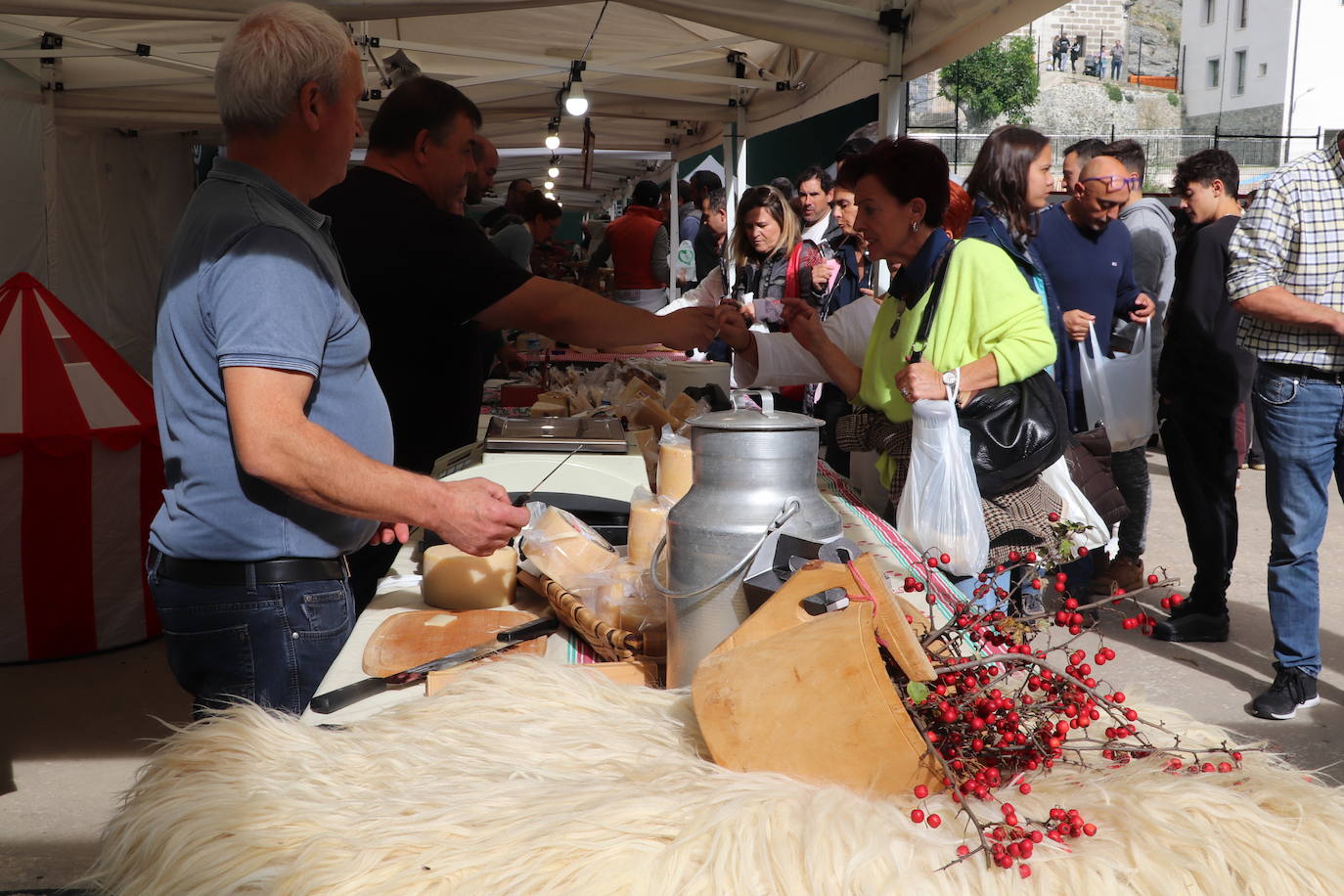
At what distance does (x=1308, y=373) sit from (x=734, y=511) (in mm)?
2641

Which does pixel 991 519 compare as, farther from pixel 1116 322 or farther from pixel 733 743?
pixel 1116 322

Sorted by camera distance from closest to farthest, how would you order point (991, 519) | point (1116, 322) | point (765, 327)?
point (991, 519) → point (1116, 322) → point (765, 327)

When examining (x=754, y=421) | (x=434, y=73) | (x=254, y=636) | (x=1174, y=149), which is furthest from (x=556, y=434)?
(x=1174, y=149)

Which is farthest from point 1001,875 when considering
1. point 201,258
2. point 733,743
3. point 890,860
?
point 201,258

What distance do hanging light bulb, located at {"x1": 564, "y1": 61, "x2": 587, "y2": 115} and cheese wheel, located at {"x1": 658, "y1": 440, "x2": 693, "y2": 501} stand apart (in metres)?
5.89

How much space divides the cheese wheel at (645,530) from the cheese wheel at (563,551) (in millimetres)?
37

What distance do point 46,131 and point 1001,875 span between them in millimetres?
8499

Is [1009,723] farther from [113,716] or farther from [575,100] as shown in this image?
[575,100]

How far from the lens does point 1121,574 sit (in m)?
4.82

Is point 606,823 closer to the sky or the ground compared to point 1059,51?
closer to the ground

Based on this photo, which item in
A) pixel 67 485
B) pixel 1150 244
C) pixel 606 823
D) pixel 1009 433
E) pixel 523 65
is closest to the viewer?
pixel 606 823

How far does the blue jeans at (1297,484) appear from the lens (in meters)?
3.21

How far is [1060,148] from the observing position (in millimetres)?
52531

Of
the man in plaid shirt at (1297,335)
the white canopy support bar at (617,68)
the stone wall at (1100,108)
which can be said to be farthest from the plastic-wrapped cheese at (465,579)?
the stone wall at (1100,108)
